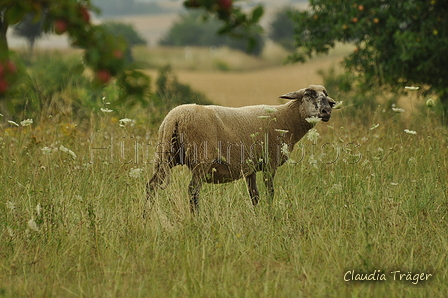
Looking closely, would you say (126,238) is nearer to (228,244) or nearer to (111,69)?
(228,244)

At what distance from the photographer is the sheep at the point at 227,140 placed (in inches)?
224

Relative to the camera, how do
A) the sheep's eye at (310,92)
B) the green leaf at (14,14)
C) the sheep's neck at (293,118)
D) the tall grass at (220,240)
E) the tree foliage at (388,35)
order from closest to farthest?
the green leaf at (14,14) < the tall grass at (220,240) < the sheep's eye at (310,92) < the sheep's neck at (293,118) < the tree foliage at (388,35)

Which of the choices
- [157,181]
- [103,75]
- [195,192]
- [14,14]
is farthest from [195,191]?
[14,14]

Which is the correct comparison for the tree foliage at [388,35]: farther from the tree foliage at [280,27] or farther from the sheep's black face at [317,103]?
the tree foliage at [280,27]

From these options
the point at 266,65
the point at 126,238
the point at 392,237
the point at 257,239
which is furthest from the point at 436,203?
the point at 266,65

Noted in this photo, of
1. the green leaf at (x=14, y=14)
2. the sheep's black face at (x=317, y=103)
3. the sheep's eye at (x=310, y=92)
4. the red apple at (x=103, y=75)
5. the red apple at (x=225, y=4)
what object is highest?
the red apple at (x=225, y=4)

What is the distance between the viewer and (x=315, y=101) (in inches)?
251

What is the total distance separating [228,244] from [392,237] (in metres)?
1.44

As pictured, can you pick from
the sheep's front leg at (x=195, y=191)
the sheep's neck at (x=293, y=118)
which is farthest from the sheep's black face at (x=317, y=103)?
the sheep's front leg at (x=195, y=191)

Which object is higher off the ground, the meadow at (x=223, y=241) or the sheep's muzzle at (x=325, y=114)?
the sheep's muzzle at (x=325, y=114)

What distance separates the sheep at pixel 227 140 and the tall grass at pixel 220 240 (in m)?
0.23

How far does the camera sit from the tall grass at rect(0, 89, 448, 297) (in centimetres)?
420

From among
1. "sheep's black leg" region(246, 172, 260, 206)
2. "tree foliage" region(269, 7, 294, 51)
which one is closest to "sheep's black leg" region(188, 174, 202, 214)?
"sheep's black leg" region(246, 172, 260, 206)

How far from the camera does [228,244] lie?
4.68 m
